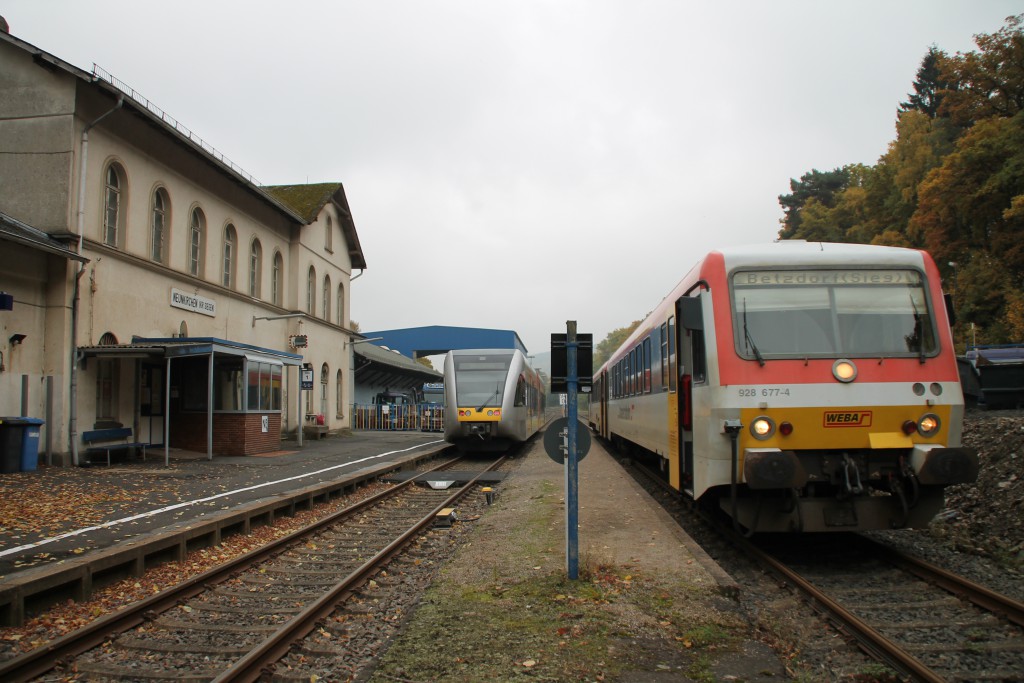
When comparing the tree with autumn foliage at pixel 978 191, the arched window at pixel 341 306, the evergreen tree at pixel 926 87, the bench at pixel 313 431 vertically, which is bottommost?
the bench at pixel 313 431

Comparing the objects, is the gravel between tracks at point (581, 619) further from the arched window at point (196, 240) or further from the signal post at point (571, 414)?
the arched window at point (196, 240)

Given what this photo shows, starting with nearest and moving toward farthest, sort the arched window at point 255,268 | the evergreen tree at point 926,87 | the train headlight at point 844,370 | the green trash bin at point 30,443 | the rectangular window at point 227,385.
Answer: the train headlight at point 844,370 → the green trash bin at point 30,443 → the rectangular window at point 227,385 → the arched window at point 255,268 → the evergreen tree at point 926,87

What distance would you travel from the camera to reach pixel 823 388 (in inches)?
275

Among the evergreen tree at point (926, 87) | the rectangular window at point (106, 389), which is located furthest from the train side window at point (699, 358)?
the evergreen tree at point (926, 87)

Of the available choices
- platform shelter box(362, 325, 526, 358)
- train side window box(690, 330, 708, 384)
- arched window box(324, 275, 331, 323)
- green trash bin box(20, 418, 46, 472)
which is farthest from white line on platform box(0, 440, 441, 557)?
platform shelter box(362, 325, 526, 358)

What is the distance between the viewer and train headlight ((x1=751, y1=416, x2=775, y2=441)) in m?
6.91

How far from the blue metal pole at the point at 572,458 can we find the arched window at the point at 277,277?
21.9 m

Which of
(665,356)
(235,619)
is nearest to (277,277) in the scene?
(665,356)

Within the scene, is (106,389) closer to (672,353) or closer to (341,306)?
(672,353)

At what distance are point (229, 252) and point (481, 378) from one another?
31.1 feet

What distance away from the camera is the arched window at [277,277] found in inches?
1072

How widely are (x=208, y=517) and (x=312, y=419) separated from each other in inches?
766

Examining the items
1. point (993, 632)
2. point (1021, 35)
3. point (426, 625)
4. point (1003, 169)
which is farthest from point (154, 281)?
point (1021, 35)

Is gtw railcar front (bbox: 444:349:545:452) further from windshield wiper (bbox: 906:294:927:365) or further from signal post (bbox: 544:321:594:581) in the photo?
windshield wiper (bbox: 906:294:927:365)
